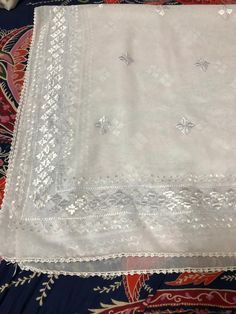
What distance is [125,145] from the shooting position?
921mm

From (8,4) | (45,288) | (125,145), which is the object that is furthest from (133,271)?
(8,4)

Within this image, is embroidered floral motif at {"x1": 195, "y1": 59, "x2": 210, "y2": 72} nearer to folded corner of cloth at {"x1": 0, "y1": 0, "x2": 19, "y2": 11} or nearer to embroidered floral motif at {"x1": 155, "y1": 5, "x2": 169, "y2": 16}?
embroidered floral motif at {"x1": 155, "y1": 5, "x2": 169, "y2": 16}

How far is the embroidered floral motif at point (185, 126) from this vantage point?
95 centimetres

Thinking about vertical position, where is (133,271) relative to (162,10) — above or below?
below

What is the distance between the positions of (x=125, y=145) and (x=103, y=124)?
0.09 metres

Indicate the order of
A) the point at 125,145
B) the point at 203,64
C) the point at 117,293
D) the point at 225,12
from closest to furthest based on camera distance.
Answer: the point at 117,293 → the point at 125,145 → the point at 203,64 → the point at 225,12

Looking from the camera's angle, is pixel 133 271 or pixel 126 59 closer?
pixel 133 271

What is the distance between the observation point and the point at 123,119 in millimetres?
964

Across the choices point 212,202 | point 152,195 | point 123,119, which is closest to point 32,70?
point 123,119

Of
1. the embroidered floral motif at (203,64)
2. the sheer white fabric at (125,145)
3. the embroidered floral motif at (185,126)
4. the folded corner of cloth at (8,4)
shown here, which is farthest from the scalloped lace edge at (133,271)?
the folded corner of cloth at (8,4)

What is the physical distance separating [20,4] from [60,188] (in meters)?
0.79

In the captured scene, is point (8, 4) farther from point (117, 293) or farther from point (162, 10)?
point (117, 293)

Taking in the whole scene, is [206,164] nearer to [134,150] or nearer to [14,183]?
[134,150]

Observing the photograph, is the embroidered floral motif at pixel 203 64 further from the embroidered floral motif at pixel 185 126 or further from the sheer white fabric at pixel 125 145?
the embroidered floral motif at pixel 185 126
